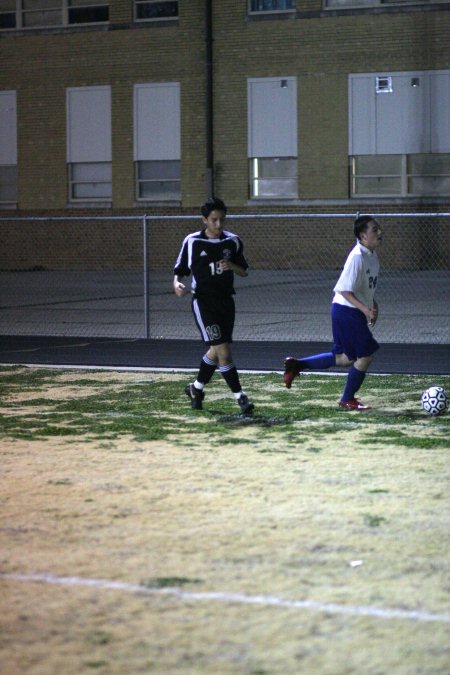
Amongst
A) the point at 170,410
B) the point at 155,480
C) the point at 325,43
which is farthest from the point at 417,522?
the point at 325,43

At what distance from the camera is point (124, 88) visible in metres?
35.8

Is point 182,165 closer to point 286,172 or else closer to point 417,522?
point 286,172

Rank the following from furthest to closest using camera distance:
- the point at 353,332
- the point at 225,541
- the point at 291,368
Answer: the point at 291,368 → the point at 353,332 → the point at 225,541

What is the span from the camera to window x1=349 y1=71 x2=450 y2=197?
32625 mm

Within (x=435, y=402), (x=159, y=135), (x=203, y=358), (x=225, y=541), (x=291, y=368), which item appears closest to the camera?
(x=225, y=541)

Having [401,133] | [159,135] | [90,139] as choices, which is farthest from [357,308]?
[90,139]

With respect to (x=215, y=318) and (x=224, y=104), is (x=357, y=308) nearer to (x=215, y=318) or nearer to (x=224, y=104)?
(x=215, y=318)

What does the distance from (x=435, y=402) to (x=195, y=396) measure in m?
2.11

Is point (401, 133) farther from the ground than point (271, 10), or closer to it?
closer to it

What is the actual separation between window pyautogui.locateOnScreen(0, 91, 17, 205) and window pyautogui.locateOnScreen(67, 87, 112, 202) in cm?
178

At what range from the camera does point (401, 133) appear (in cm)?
3300

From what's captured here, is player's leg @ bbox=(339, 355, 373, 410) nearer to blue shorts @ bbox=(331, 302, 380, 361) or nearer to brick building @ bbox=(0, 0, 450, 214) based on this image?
blue shorts @ bbox=(331, 302, 380, 361)

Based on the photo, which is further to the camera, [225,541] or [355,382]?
[355,382]

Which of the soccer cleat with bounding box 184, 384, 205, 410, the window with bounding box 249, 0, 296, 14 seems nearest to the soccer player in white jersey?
the soccer cleat with bounding box 184, 384, 205, 410
